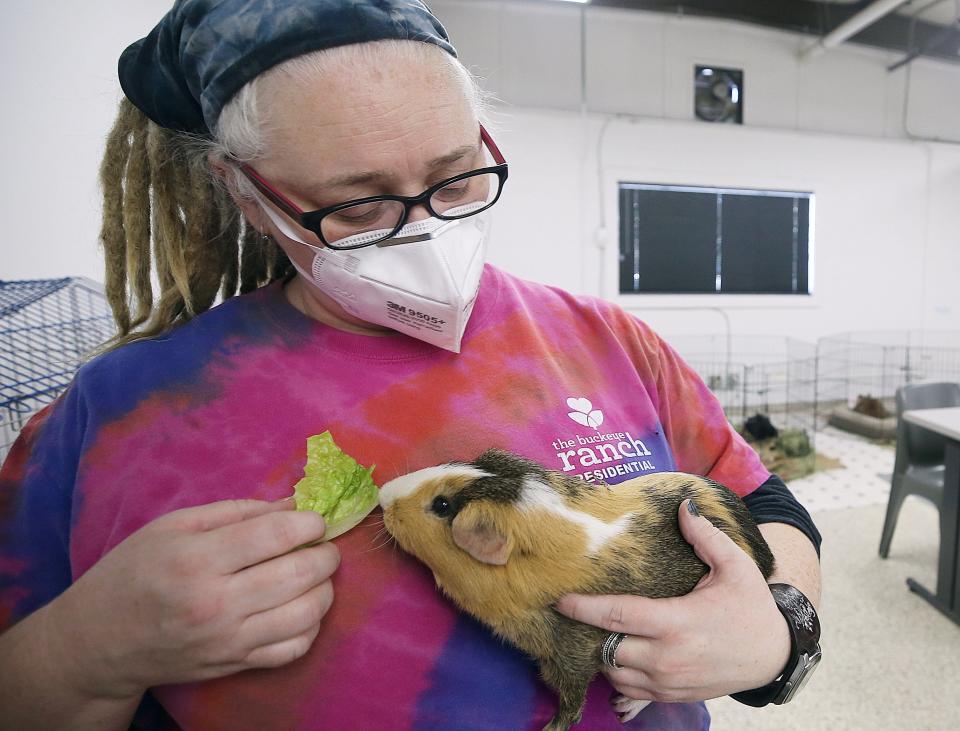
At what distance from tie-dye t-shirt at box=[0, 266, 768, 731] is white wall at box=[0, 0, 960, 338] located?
420 centimetres

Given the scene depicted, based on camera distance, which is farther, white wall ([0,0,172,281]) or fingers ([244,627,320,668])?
white wall ([0,0,172,281])

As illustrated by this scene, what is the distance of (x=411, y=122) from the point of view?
2.36ft

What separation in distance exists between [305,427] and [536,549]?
374mm

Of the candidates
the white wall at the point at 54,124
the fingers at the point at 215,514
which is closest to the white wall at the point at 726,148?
the white wall at the point at 54,124

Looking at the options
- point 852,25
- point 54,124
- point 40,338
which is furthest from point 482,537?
point 852,25

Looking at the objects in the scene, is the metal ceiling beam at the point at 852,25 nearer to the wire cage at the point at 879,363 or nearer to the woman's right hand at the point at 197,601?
the wire cage at the point at 879,363

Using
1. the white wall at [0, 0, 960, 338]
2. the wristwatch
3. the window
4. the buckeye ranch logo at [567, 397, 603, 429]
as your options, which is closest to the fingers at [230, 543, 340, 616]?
the buckeye ranch logo at [567, 397, 603, 429]

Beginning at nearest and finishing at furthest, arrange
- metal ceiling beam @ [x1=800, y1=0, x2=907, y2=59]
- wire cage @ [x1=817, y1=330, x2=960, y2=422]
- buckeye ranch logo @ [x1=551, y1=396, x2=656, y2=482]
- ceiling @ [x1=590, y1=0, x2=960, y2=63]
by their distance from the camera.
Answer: buckeye ranch logo @ [x1=551, y1=396, x2=656, y2=482] < metal ceiling beam @ [x1=800, y1=0, x2=907, y2=59] < ceiling @ [x1=590, y1=0, x2=960, y2=63] < wire cage @ [x1=817, y1=330, x2=960, y2=422]

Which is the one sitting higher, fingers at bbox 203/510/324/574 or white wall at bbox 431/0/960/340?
white wall at bbox 431/0/960/340

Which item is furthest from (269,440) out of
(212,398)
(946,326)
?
(946,326)

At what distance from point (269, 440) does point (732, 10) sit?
622cm

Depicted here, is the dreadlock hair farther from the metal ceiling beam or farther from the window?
the metal ceiling beam

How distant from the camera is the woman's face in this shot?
2.27 feet

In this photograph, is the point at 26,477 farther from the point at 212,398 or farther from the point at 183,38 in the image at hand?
the point at 183,38
